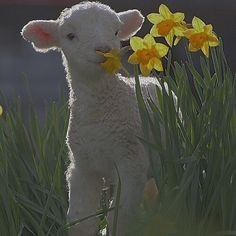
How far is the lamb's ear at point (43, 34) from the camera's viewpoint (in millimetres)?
3020

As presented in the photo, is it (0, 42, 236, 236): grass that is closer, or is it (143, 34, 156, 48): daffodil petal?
(0, 42, 236, 236): grass

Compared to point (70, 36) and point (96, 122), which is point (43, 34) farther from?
point (96, 122)

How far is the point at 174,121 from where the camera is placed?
8.45 ft

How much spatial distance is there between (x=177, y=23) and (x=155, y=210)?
61 cm

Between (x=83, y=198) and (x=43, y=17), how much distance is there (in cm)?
522

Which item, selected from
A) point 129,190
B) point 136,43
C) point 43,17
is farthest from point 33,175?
point 43,17

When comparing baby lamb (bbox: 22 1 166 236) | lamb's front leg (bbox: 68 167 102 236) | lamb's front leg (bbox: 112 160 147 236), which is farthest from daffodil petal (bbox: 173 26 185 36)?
lamb's front leg (bbox: 68 167 102 236)

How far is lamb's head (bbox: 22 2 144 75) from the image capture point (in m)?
2.75

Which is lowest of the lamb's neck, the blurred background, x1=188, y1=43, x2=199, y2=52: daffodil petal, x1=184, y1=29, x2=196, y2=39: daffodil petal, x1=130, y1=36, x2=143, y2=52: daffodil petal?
the blurred background

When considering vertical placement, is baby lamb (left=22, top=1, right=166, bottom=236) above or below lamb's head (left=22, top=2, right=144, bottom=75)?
below

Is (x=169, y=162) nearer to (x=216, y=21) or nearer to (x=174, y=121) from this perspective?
(x=174, y=121)

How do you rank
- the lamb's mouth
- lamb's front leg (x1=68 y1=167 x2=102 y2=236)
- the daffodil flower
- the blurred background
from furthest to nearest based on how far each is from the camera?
1. the blurred background
2. lamb's front leg (x1=68 y1=167 x2=102 y2=236)
3. the lamb's mouth
4. the daffodil flower

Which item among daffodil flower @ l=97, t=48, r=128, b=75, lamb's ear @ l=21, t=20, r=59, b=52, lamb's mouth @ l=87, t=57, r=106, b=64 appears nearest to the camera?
daffodil flower @ l=97, t=48, r=128, b=75

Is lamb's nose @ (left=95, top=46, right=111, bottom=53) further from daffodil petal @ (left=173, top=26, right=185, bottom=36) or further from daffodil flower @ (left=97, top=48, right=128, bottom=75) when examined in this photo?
daffodil petal @ (left=173, top=26, right=185, bottom=36)
